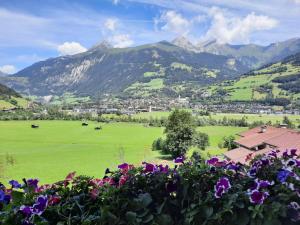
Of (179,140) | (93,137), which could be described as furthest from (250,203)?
(93,137)

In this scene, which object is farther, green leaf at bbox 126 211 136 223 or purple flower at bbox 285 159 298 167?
purple flower at bbox 285 159 298 167

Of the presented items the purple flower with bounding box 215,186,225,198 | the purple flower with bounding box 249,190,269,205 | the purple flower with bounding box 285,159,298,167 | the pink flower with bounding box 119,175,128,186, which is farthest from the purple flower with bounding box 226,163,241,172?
the pink flower with bounding box 119,175,128,186

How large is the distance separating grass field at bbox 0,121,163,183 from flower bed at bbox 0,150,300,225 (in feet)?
156

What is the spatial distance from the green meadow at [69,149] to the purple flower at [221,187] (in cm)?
4822

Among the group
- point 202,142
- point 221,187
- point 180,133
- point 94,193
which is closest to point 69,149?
point 180,133

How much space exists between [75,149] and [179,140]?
92.6 ft

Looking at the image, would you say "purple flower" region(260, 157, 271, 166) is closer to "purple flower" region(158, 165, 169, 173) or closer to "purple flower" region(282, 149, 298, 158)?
"purple flower" region(282, 149, 298, 158)

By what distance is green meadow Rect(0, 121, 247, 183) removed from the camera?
198 feet

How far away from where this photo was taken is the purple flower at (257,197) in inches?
157

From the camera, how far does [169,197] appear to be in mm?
4629

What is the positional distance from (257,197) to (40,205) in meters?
2.34

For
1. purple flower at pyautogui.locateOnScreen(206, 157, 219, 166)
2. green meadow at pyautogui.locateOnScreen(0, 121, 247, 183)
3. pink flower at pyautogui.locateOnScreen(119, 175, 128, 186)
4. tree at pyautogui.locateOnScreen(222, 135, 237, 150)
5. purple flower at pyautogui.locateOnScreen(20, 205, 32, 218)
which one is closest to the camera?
purple flower at pyautogui.locateOnScreen(20, 205, 32, 218)

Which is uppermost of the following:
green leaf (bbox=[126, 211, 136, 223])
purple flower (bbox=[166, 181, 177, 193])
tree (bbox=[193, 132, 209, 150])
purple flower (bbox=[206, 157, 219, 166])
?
purple flower (bbox=[206, 157, 219, 166])

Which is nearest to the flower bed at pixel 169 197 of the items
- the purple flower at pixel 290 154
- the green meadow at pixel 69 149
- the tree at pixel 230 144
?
the purple flower at pixel 290 154
